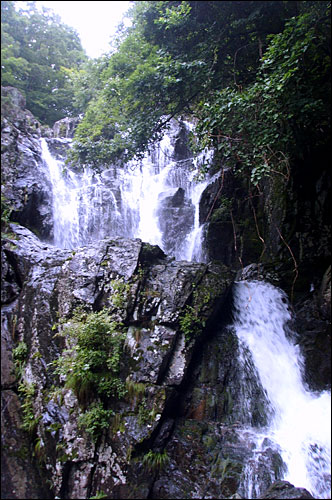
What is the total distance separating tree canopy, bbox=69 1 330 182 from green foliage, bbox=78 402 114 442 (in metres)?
4.40

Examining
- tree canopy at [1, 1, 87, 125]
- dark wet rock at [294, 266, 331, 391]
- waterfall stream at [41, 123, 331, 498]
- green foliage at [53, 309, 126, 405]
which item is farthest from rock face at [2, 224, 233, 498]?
tree canopy at [1, 1, 87, 125]

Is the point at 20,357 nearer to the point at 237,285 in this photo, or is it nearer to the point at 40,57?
the point at 237,285

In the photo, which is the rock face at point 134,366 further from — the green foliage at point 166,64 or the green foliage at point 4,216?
the green foliage at point 166,64

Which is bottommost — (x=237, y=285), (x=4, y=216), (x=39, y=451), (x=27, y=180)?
(x=39, y=451)

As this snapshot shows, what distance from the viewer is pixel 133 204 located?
11.9m

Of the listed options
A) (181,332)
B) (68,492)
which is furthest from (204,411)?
(68,492)

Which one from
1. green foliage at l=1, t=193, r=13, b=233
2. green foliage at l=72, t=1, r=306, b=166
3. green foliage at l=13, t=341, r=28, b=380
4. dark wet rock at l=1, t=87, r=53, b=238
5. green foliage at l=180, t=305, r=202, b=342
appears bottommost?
green foliage at l=13, t=341, r=28, b=380

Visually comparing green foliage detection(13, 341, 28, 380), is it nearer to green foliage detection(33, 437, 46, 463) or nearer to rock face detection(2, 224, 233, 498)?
rock face detection(2, 224, 233, 498)

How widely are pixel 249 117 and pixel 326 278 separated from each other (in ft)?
11.1

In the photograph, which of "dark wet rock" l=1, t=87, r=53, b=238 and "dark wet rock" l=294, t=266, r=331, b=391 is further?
"dark wet rock" l=1, t=87, r=53, b=238

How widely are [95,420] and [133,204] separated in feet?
27.3

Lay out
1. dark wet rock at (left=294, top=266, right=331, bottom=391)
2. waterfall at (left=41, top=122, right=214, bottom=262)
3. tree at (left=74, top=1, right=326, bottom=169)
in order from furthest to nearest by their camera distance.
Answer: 1. waterfall at (left=41, top=122, right=214, bottom=262)
2. tree at (left=74, top=1, right=326, bottom=169)
3. dark wet rock at (left=294, top=266, right=331, bottom=391)

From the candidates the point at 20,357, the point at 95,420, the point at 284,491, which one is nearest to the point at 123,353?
the point at 95,420

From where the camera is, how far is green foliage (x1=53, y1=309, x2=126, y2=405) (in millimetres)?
4918
